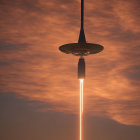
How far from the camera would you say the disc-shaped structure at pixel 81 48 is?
1.29 meters

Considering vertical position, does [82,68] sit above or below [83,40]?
below

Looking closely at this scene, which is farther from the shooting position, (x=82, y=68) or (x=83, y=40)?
(x=82, y=68)

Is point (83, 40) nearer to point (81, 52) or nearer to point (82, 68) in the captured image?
point (81, 52)

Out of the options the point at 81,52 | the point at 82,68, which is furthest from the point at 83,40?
the point at 82,68

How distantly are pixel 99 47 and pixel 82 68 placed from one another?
7.3 inches

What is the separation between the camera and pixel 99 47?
130 centimetres

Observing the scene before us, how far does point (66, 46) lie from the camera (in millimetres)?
1307

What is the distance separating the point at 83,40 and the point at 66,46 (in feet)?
0.33

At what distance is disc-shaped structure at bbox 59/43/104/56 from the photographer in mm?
1285

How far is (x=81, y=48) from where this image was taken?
51.7 inches

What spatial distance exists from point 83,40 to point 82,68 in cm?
19

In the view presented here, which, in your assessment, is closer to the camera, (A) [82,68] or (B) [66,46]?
(B) [66,46]

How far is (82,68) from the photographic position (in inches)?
55.7

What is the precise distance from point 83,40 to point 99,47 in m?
0.10
